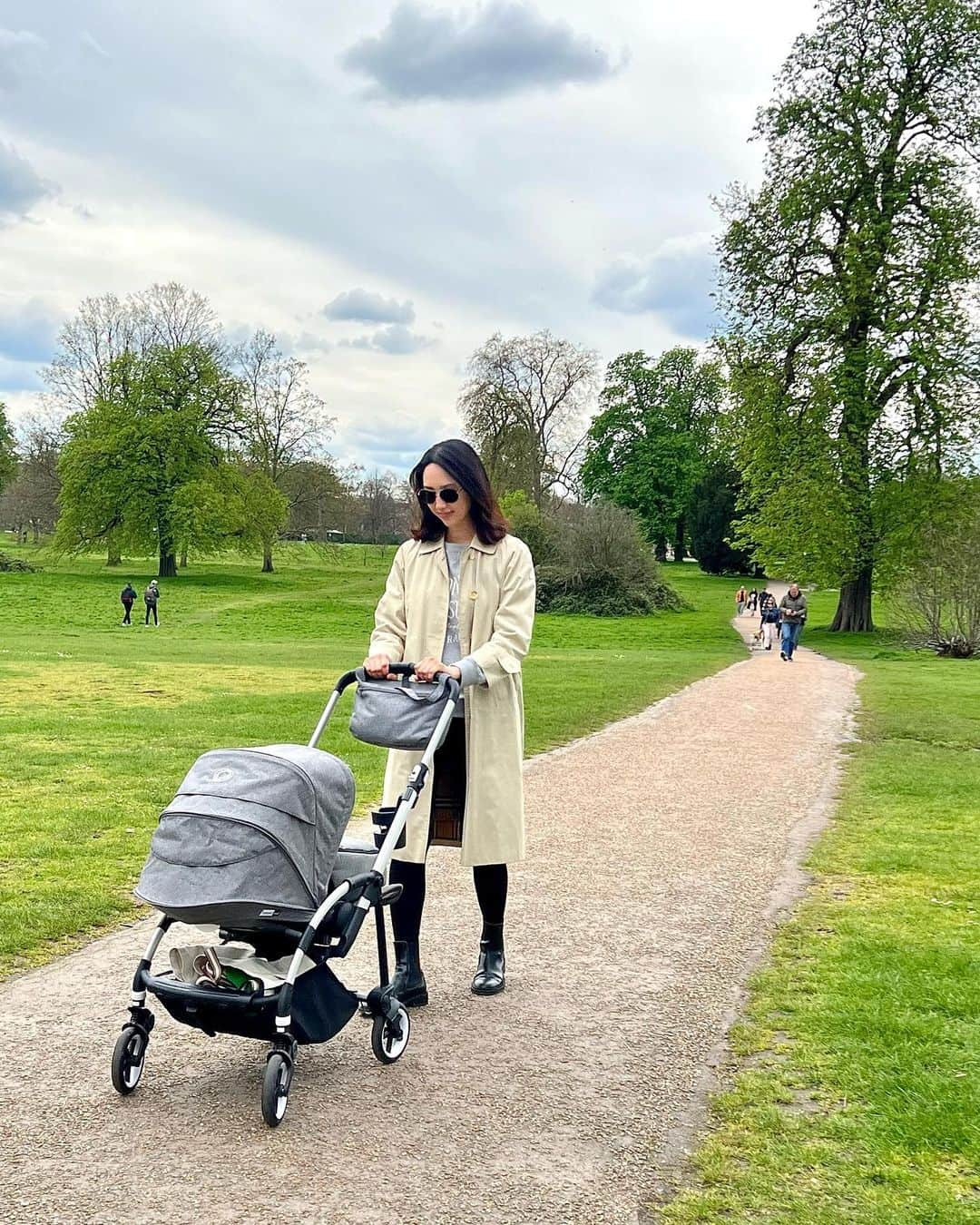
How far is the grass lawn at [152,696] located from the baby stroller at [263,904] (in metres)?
1.87

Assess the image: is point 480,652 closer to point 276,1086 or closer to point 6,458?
point 276,1086

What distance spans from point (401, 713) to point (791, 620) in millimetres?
21183

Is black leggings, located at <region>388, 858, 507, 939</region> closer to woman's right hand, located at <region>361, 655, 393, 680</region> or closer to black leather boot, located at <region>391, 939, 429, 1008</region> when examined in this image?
black leather boot, located at <region>391, 939, 429, 1008</region>

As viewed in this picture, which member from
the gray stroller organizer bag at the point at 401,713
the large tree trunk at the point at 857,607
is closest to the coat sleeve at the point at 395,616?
the gray stroller organizer bag at the point at 401,713

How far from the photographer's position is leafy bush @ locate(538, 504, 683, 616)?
39.0 metres

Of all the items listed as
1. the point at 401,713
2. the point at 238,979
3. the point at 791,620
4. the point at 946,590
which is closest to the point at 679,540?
the point at 946,590

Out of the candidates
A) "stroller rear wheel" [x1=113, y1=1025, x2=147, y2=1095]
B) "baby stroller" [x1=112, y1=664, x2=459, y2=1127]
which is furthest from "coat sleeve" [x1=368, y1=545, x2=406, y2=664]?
"stroller rear wheel" [x1=113, y1=1025, x2=147, y2=1095]

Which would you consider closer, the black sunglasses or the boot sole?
the black sunglasses

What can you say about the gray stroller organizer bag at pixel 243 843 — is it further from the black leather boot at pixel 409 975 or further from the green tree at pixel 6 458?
the green tree at pixel 6 458

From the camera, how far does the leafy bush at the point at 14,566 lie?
168ft

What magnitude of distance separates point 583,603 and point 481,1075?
3513 cm

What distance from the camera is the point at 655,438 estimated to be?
65750mm

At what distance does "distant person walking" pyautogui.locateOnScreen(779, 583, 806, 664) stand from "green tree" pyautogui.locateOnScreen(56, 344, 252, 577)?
94.5ft

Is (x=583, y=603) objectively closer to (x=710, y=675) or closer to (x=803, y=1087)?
(x=710, y=675)
